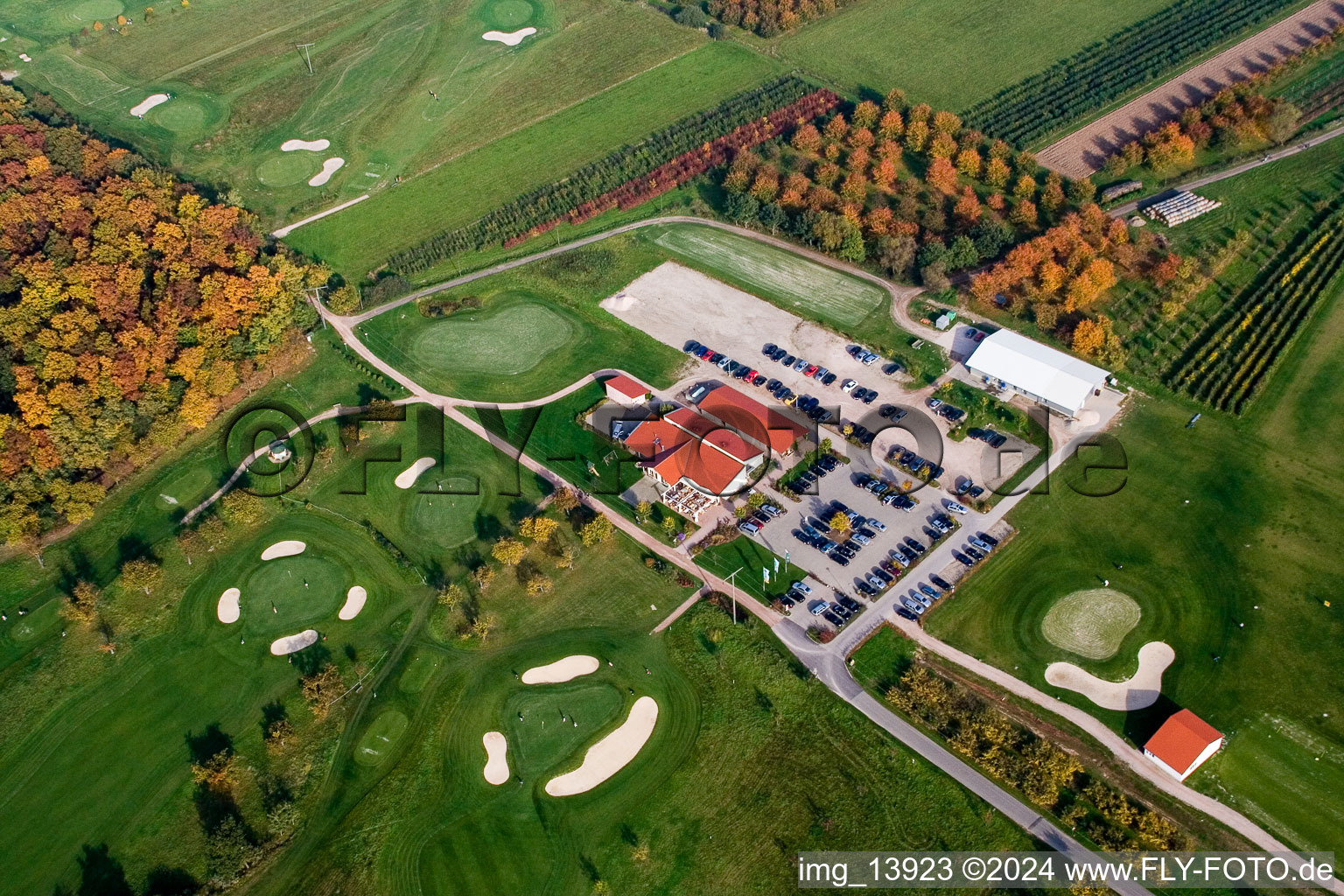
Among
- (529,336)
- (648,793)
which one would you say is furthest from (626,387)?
(648,793)

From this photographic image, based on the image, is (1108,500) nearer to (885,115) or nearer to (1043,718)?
(1043,718)

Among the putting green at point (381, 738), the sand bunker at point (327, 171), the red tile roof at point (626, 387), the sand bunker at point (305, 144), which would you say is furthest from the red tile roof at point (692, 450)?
the sand bunker at point (305, 144)

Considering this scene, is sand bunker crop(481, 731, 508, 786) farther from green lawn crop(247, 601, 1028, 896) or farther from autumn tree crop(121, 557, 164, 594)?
autumn tree crop(121, 557, 164, 594)

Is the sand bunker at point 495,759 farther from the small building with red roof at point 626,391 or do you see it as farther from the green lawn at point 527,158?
the green lawn at point 527,158

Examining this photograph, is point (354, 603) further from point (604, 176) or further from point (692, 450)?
point (604, 176)

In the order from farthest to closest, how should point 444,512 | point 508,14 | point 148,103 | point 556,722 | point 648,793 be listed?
point 508,14, point 148,103, point 444,512, point 556,722, point 648,793
